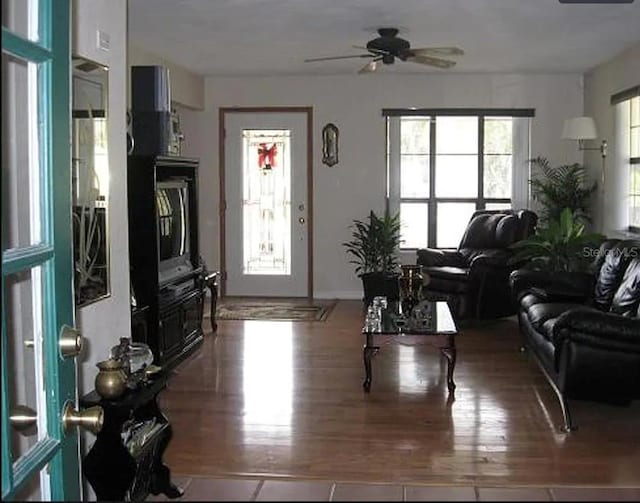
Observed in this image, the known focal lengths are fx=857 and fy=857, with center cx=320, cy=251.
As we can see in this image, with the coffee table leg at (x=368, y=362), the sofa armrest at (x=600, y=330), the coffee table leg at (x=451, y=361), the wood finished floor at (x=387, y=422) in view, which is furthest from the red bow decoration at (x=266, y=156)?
the sofa armrest at (x=600, y=330)

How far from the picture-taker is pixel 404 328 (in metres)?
5.20

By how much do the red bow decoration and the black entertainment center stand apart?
3002 millimetres

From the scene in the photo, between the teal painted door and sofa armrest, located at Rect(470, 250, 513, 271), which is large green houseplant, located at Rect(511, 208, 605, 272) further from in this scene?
the teal painted door

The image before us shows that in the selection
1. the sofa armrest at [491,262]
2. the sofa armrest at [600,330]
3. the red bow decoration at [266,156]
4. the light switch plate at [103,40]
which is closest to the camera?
the light switch plate at [103,40]

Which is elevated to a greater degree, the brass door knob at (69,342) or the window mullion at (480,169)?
the window mullion at (480,169)

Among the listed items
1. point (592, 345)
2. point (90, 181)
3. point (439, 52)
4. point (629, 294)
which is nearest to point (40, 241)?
point (90, 181)

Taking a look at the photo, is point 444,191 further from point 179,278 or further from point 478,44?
point 179,278

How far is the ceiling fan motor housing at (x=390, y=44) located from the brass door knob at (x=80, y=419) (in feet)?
16.4

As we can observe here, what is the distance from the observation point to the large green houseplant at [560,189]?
28.0 ft

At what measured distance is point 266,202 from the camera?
9.50 m

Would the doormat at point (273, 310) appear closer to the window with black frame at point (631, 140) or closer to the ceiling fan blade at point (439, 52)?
the ceiling fan blade at point (439, 52)

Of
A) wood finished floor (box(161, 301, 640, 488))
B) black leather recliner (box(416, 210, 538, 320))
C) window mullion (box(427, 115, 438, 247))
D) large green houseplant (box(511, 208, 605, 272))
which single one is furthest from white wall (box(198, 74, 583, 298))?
wood finished floor (box(161, 301, 640, 488))

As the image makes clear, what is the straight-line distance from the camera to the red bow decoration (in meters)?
9.45

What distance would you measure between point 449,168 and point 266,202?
204cm
